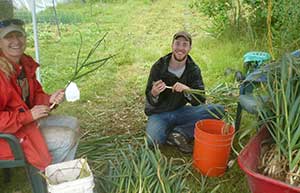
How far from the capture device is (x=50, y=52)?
5.98m

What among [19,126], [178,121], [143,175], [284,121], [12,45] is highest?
[12,45]

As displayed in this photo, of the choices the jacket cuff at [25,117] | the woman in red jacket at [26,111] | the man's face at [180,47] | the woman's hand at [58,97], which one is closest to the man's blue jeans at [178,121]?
the man's face at [180,47]

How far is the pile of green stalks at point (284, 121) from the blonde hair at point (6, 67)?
1.50 metres

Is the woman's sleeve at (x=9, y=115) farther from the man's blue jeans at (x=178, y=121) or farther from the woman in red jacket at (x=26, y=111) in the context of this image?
the man's blue jeans at (x=178, y=121)

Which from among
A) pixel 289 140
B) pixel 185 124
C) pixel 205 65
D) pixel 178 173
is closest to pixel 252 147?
pixel 289 140

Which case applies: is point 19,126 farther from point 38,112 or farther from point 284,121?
point 284,121

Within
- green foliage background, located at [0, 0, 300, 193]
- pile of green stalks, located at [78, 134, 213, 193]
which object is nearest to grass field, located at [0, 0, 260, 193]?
green foliage background, located at [0, 0, 300, 193]

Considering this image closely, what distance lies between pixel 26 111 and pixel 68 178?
49 centimetres

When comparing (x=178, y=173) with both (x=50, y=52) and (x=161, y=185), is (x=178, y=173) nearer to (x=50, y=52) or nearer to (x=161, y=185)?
(x=161, y=185)

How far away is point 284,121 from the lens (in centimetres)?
180

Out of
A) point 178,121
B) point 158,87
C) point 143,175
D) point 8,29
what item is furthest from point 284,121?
point 8,29

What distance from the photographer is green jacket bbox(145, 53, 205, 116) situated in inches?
127

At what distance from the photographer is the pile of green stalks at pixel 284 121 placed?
1720 mm

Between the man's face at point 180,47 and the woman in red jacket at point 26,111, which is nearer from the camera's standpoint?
the woman in red jacket at point 26,111
